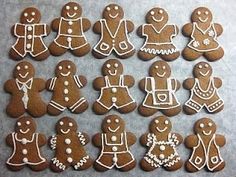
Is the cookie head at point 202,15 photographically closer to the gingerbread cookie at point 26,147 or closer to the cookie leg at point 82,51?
the cookie leg at point 82,51

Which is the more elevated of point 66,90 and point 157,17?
point 157,17

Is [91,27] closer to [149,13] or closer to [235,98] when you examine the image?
[149,13]

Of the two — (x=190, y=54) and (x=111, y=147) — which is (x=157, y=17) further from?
(x=111, y=147)

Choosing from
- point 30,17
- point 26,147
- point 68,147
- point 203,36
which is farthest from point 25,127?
point 203,36

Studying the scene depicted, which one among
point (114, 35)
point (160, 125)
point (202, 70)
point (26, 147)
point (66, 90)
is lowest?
point (26, 147)

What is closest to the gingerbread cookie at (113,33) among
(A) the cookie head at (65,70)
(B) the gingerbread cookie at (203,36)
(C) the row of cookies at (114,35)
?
(C) the row of cookies at (114,35)

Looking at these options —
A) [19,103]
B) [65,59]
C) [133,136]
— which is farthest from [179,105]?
[19,103]
